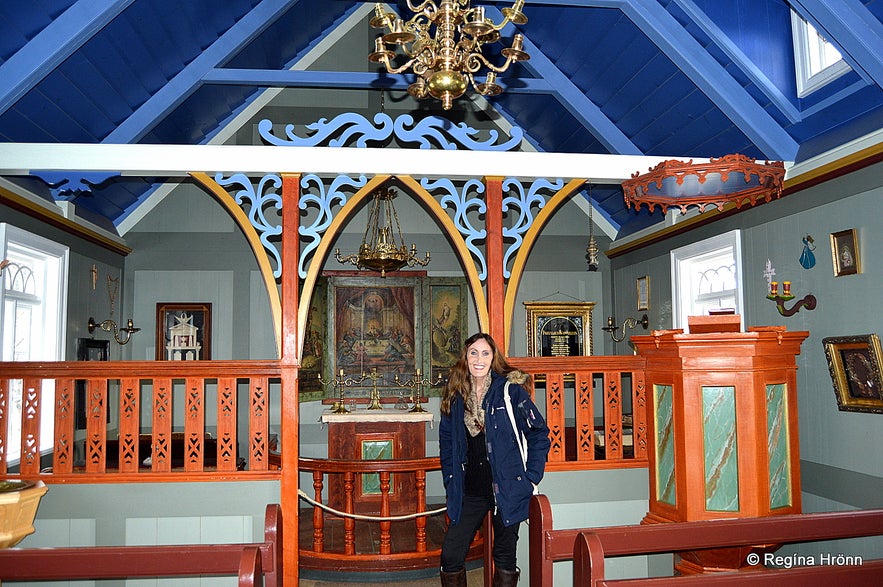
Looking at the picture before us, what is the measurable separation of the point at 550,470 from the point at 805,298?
2.43 meters

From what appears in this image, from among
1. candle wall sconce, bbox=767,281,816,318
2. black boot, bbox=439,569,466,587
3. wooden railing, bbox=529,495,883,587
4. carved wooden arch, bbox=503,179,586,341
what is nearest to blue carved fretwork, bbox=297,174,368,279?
carved wooden arch, bbox=503,179,586,341

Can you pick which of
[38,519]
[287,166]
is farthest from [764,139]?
[38,519]

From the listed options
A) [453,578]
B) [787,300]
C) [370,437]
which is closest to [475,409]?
[453,578]

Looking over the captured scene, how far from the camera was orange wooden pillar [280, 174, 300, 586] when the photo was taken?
553cm

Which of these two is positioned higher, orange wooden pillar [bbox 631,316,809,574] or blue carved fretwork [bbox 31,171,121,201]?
blue carved fretwork [bbox 31,171,121,201]

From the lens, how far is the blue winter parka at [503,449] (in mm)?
4422

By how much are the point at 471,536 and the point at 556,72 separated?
5.41 m

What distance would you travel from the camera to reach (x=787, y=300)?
20.6 ft

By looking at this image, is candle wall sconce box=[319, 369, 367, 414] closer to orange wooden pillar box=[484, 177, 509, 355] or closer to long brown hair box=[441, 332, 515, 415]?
orange wooden pillar box=[484, 177, 509, 355]

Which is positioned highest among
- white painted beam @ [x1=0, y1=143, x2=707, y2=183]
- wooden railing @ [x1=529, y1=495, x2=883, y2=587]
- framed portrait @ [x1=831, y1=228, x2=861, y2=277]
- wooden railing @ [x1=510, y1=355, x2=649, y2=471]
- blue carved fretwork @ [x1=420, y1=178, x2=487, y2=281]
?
white painted beam @ [x1=0, y1=143, x2=707, y2=183]

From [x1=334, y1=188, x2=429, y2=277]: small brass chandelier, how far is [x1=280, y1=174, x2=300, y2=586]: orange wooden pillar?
2.97 meters

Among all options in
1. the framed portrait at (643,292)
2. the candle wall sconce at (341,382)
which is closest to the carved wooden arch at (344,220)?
the framed portrait at (643,292)

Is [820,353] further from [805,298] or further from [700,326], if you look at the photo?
[700,326]

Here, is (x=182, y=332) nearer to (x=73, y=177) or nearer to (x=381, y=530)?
(x=73, y=177)
